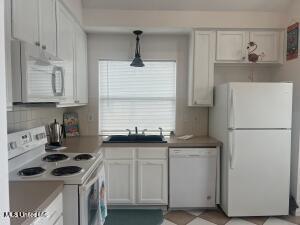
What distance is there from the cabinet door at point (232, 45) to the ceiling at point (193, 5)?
1.04ft

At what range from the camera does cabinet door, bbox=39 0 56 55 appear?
5.88 ft

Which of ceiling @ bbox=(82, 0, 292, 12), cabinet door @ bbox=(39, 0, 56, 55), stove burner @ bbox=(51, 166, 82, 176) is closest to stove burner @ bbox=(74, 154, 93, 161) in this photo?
stove burner @ bbox=(51, 166, 82, 176)

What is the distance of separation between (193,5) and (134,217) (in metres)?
2.76

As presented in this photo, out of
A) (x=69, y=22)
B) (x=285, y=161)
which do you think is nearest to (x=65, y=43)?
(x=69, y=22)

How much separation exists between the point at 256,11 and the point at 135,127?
2.27 metres

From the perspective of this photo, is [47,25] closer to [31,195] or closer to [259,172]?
[31,195]

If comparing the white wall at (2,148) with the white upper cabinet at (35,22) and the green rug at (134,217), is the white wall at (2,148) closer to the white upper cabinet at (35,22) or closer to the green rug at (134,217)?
the white upper cabinet at (35,22)

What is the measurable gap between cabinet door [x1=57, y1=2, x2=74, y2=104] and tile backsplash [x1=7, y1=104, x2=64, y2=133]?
28 cm

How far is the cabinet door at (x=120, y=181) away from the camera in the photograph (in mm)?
2791

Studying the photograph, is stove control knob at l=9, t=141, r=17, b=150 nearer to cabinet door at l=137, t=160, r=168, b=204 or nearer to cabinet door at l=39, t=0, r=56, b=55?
cabinet door at l=39, t=0, r=56, b=55

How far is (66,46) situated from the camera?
236 centimetres

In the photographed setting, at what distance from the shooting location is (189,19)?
9.90ft

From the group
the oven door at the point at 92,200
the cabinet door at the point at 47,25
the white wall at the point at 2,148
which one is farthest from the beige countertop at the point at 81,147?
the white wall at the point at 2,148

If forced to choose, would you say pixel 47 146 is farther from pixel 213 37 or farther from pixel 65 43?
pixel 213 37
